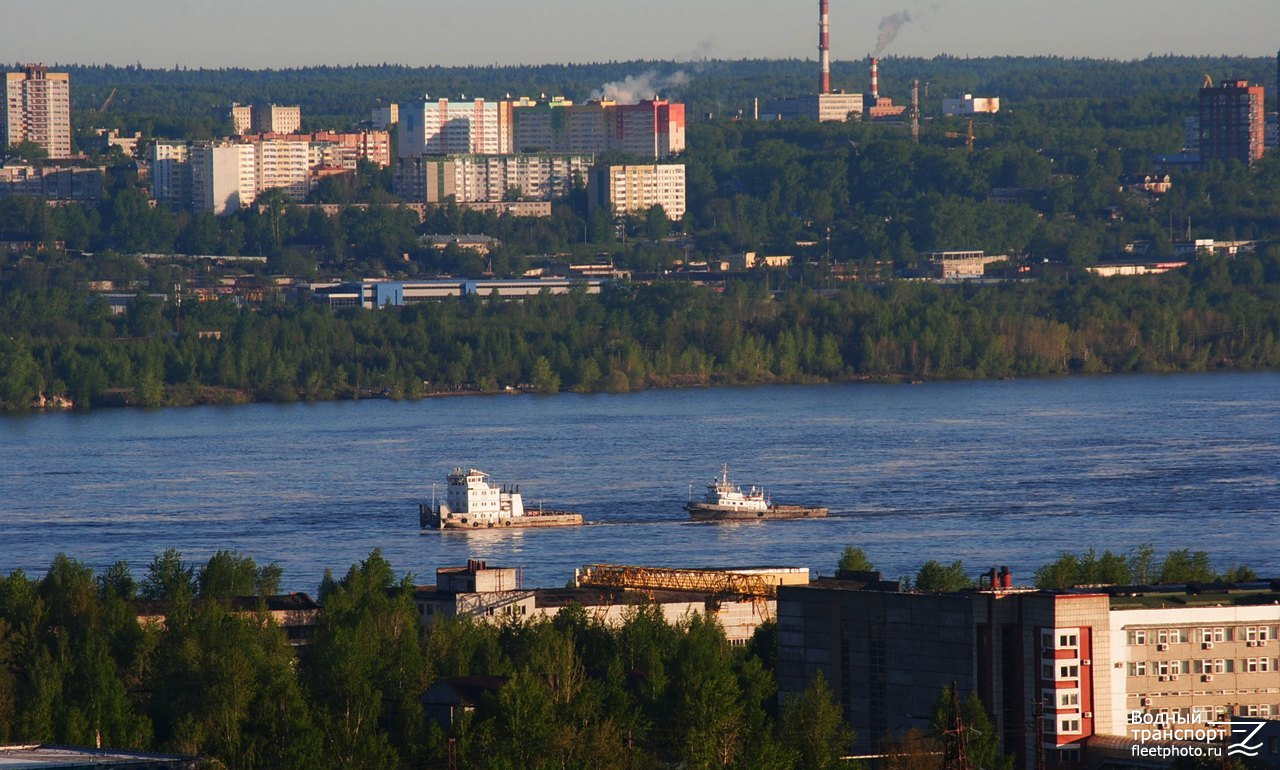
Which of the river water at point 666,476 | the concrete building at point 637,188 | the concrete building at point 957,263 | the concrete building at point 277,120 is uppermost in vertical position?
the concrete building at point 277,120

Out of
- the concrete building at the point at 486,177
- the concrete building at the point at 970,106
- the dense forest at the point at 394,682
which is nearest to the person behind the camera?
the dense forest at the point at 394,682

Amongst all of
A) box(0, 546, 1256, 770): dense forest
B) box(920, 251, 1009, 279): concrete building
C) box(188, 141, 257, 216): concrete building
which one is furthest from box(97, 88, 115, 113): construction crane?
box(0, 546, 1256, 770): dense forest

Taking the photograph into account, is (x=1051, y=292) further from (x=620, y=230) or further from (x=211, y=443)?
(x=211, y=443)

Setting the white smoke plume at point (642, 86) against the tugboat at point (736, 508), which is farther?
the white smoke plume at point (642, 86)

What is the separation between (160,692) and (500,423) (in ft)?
75.8

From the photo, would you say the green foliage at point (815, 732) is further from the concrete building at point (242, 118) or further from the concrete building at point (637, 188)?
the concrete building at point (242, 118)

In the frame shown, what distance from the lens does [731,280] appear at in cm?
5759

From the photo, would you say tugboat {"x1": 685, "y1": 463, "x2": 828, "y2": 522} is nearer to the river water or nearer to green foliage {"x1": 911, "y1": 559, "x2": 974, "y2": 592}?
the river water

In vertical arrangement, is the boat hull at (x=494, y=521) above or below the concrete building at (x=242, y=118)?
below

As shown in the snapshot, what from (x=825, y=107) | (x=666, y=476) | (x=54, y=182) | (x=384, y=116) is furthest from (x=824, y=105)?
(x=666, y=476)

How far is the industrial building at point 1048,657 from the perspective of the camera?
13898mm

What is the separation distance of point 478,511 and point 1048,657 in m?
14.6

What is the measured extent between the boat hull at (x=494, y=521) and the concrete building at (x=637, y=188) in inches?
1493

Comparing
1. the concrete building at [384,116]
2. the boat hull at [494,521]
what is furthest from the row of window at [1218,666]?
the concrete building at [384,116]
